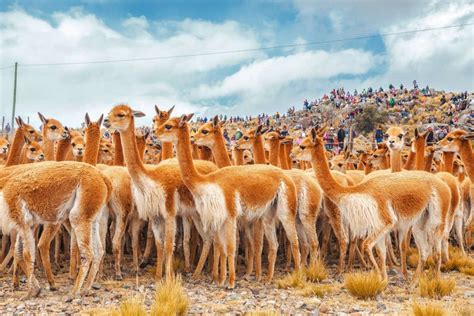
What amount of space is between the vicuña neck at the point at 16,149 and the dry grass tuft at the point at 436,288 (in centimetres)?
702

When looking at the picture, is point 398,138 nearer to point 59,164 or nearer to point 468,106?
point 59,164

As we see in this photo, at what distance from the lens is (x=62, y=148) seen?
8.66 meters

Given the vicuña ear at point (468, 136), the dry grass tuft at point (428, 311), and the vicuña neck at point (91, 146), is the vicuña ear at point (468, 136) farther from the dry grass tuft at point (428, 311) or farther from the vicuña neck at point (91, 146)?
the vicuña neck at point (91, 146)

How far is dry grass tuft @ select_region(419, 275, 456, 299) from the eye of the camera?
6.13 m

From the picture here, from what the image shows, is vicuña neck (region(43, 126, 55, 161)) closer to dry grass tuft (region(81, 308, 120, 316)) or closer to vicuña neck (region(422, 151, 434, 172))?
dry grass tuft (region(81, 308, 120, 316))

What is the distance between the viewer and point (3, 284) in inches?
255

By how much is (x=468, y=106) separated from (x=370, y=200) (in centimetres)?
4054

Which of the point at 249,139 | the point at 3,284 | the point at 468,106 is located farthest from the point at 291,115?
the point at 3,284

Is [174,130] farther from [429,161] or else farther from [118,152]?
[429,161]

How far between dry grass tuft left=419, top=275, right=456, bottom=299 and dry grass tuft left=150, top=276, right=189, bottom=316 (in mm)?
3148

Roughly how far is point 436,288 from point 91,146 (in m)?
5.49

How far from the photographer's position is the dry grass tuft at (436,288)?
20.1 ft

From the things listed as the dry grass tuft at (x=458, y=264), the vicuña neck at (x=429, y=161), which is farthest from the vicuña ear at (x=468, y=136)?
the vicuña neck at (x=429, y=161)

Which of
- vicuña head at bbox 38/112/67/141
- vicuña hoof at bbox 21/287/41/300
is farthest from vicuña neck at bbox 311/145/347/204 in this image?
vicuña head at bbox 38/112/67/141
